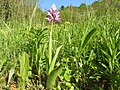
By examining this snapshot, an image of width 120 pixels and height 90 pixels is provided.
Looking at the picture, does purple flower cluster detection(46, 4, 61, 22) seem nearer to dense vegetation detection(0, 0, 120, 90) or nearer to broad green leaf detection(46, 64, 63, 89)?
dense vegetation detection(0, 0, 120, 90)

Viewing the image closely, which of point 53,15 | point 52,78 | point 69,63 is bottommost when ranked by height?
point 52,78

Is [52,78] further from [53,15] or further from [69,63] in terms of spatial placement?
[53,15]

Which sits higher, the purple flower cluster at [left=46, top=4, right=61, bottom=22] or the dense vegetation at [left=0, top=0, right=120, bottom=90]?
the purple flower cluster at [left=46, top=4, right=61, bottom=22]

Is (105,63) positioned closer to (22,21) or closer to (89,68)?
Result: (89,68)

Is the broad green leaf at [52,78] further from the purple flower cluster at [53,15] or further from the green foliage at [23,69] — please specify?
the purple flower cluster at [53,15]

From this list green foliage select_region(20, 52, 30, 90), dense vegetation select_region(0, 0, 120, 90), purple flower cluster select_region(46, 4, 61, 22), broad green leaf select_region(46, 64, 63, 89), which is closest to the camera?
dense vegetation select_region(0, 0, 120, 90)

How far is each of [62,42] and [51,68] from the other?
0.53 m

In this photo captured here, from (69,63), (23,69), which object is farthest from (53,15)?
(23,69)

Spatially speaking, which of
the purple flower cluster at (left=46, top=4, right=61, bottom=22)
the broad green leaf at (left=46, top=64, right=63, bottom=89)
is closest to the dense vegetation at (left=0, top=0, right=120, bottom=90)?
the broad green leaf at (left=46, top=64, right=63, bottom=89)

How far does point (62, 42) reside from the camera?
106 inches

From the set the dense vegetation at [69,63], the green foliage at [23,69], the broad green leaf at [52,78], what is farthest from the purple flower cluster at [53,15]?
the broad green leaf at [52,78]

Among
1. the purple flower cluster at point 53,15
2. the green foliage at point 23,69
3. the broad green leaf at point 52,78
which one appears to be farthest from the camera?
the purple flower cluster at point 53,15

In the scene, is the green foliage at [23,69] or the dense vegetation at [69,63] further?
the green foliage at [23,69]

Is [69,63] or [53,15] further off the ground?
[53,15]
